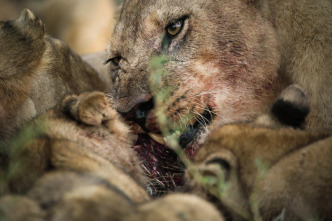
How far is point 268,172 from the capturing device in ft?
8.00

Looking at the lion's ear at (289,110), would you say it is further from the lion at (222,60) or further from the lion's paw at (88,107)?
the lion's paw at (88,107)

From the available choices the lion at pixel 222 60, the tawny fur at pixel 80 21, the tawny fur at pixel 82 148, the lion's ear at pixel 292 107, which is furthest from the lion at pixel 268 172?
the tawny fur at pixel 80 21

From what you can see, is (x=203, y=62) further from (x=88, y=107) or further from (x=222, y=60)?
(x=88, y=107)

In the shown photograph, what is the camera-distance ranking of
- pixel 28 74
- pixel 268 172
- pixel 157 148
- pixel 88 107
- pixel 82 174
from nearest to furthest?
pixel 82 174
pixel 268 172
pixel 88 107
pixel 28 74
pixel 157 148

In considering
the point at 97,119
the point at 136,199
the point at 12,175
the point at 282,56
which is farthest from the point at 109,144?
the point at 282,56

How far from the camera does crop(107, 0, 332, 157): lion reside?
3359mm

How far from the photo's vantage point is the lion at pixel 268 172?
2.31 metres

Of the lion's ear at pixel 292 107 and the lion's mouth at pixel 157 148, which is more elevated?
the lion's ear at pixel 292 107

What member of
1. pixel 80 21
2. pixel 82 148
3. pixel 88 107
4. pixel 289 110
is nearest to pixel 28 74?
pixel 88 107

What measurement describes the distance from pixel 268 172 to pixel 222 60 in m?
1.14

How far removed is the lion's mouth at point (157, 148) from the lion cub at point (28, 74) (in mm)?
633

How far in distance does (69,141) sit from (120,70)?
102 centimetres

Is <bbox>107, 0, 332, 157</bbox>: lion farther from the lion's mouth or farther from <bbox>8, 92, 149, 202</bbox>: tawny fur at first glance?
<bbox>8, 92, 149, 202</bbox>: tawny fur

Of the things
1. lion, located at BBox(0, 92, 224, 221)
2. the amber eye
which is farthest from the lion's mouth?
the amber eye
